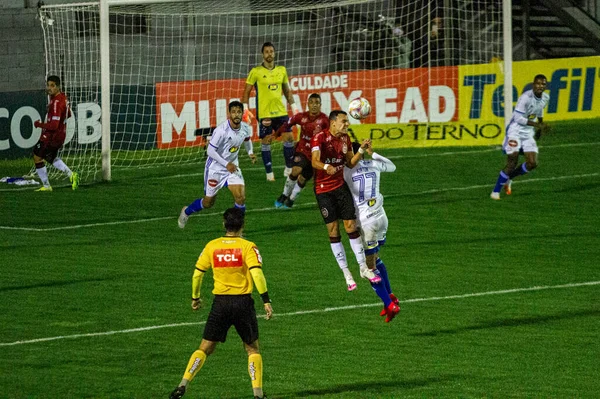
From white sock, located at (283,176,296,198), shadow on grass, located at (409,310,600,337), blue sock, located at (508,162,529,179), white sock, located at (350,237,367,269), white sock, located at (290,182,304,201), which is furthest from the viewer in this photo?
blue sock, located at (508,162,529,179)

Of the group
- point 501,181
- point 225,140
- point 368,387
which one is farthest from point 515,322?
point 501,181

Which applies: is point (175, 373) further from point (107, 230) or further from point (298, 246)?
point (107, 230)

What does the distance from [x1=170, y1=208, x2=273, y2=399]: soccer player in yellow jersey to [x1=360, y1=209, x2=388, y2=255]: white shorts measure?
346cm

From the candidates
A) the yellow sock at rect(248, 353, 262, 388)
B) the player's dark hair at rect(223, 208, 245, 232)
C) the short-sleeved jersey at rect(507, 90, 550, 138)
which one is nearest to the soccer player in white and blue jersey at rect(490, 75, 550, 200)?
the short-sleeved jersey at rect(507, 90, 550, 138)

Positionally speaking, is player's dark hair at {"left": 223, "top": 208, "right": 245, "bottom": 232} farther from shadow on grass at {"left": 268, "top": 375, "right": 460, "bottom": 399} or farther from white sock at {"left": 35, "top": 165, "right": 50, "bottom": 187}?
white sock at {"left": 35, "top": 165, "right": 50, "bottom": 187}

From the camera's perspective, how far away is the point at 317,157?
1401 cm

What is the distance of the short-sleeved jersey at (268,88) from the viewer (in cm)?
2341

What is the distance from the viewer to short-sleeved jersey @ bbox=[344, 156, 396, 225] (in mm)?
13500

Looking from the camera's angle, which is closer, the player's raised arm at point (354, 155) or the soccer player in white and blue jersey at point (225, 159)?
the player's raised arm at point (354, 155)

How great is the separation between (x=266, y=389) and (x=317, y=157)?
3859 millimetres

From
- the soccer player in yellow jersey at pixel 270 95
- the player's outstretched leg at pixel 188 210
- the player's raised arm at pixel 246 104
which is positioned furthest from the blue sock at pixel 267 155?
the player's outstretched leg at pixel 188 210

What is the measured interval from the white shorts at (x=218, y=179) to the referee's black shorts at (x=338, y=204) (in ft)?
14.6

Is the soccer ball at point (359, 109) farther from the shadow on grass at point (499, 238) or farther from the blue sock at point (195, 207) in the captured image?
the blue sock at point (195, 207)

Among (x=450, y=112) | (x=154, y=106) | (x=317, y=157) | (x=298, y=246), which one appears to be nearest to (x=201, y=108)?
(x=154, y=106)
